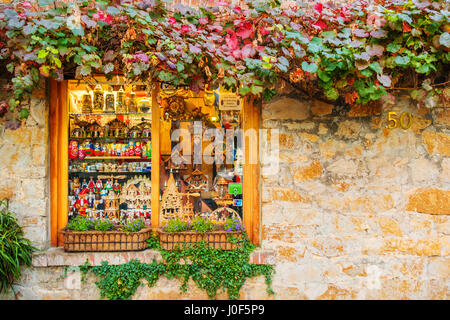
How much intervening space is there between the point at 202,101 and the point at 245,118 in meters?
0.55

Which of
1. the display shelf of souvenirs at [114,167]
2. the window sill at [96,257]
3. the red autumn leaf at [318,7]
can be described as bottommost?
the window sill at [96,257]

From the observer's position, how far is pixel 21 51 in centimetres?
269

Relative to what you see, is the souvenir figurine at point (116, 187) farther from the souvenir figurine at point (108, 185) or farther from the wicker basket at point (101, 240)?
the wicker basket at point (101, 240)

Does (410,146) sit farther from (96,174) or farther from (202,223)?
(96,174)

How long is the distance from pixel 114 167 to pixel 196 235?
1238 millimetres

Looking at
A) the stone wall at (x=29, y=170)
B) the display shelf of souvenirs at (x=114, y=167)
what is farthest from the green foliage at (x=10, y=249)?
the display shelf of souvenirs at (x=114, y=167)

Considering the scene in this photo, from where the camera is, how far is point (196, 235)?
328 centimetres

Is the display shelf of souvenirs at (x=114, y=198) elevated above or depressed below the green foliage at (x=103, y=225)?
→ above

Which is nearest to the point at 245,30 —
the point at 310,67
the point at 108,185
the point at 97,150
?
the point at 310,67

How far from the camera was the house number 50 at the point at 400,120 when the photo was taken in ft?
10.9

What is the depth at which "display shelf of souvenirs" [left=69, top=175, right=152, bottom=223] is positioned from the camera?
A: 3582 mm

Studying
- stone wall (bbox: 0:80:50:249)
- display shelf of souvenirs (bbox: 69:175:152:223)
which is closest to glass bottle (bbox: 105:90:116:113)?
stone wall (bbox: 0:80:50:249)

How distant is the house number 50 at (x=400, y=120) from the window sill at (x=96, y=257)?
175cm

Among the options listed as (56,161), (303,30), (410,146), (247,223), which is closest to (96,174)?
(56,161)
